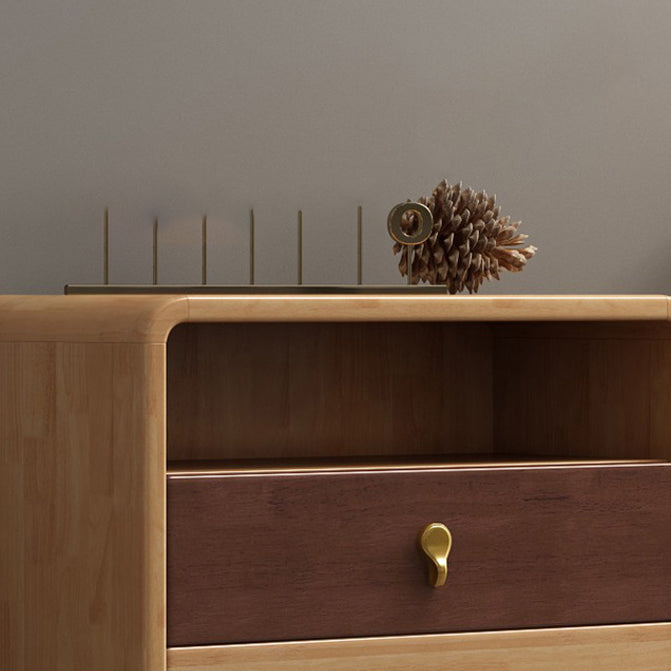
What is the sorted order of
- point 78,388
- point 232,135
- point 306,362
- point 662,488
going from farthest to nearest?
point 232,135 < point 306,362 < point 662,488 < point 78,388

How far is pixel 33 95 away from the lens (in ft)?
4.74

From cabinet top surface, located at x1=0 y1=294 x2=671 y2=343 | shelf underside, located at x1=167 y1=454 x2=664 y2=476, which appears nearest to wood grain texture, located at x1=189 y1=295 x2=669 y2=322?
cabinet top surface, located at x1=0 y1=294 x2=671 y2=343

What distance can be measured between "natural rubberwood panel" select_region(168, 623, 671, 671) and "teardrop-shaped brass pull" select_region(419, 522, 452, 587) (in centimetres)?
6

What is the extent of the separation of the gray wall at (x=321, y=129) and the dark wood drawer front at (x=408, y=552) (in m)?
0.42

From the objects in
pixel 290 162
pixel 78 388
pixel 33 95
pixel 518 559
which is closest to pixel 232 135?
pixel 290 162

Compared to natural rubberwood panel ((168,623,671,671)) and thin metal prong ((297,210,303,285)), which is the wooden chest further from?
thin metal prong ((297,210,303,285))

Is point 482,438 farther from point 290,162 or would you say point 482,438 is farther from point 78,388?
point 78,388

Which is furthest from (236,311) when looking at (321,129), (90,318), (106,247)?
(321,129)

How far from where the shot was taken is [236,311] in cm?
110

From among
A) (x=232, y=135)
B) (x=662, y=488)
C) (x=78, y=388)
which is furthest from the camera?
(x=232, y=135)

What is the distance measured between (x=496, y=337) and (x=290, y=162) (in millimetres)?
324

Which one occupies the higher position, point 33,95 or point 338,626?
point 33,95

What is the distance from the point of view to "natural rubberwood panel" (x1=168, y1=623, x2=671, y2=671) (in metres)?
1.12

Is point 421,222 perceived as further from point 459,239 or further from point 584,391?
point 584,391
